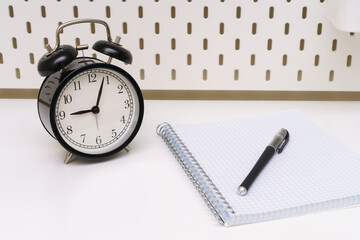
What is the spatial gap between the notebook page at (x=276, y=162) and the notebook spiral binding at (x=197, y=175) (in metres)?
0.01

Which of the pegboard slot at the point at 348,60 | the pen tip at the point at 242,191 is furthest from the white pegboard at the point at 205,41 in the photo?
the pen tip at the point at 242,191

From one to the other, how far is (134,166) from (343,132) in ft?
1.18

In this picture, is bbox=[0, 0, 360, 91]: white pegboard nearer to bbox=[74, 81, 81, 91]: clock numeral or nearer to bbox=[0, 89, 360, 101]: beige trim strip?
bbox=[0, 89, 360, 101]: beige trim strip

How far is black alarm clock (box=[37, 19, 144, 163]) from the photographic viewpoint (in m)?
0.72

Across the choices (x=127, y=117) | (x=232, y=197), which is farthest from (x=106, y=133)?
(x=232, y=197)

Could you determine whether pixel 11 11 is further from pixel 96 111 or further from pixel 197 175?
pixel 197 175

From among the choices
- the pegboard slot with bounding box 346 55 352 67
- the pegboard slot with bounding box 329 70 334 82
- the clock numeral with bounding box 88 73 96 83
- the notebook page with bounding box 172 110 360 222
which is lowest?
the notebook page with bounding box 172 110 360 222

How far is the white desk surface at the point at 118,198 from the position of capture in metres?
0.60

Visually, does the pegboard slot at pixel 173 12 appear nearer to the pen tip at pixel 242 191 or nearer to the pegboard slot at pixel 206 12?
the pegboard slot at pixel 206 12

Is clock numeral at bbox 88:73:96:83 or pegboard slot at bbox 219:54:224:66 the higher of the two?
clock numeral at bbox 88:73:96:83

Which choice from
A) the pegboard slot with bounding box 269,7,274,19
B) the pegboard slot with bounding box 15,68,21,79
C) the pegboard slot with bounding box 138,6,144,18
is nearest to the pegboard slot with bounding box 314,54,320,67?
the pegboard slot with bounding box 269,7,274,19

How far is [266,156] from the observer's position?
28.6 inches

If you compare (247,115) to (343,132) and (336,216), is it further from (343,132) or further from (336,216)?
(336,216)

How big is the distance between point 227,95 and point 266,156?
1.07ft
